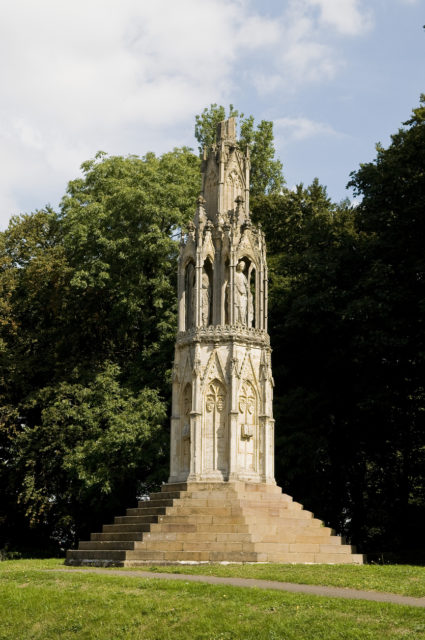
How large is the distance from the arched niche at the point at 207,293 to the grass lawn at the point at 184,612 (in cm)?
866

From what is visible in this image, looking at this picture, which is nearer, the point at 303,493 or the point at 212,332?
the point at 212,332

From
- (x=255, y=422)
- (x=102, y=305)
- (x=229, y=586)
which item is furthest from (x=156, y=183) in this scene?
(x=229, y=586)

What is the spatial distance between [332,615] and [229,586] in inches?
110

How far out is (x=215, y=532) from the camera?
810 inches

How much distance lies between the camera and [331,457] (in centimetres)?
3412

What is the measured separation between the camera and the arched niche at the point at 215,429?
22906 mm

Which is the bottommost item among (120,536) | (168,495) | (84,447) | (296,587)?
(296,587)

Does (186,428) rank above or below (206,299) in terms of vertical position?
below

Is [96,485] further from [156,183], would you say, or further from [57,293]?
[156,183]

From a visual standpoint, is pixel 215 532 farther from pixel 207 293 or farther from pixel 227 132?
pixel 227 132

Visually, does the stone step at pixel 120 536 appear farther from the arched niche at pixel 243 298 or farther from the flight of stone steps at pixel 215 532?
the arched niche at pixel 243 298

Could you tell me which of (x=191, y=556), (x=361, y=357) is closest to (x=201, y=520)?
(x=191, y=556)

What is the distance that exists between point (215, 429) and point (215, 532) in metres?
3.43

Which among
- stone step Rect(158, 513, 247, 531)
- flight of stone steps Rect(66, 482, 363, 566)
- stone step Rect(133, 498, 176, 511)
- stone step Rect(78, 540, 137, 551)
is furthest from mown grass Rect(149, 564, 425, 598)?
stone step Rect(133, 498, 176, 511)
